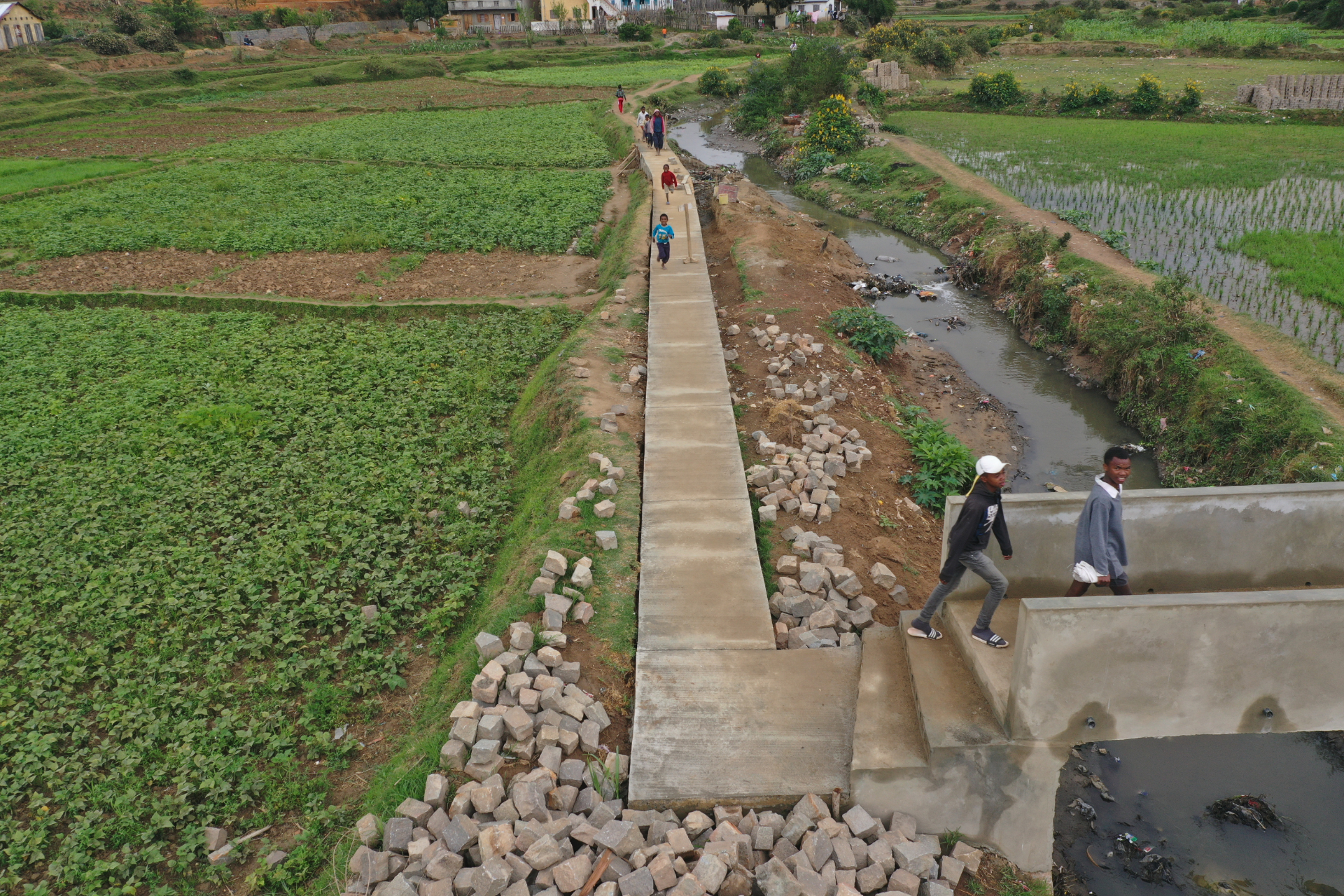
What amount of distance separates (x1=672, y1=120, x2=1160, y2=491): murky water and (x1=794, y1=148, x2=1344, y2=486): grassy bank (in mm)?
328

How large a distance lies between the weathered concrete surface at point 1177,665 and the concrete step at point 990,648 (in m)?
0.22

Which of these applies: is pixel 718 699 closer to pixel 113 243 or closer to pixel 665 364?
pixel 665 364

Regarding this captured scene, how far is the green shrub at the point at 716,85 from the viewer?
46.5 meters

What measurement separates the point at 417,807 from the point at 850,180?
25175 millimetres

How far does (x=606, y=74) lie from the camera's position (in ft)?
177

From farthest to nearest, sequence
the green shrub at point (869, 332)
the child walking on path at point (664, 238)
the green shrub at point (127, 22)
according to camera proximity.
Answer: the green shrub at point (127, 22) < the child walking on path at point (664, 238) < the green shrub at point (869, 332)

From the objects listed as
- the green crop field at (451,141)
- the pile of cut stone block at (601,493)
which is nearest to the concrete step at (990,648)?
the pile of cut stone block at (601,493)

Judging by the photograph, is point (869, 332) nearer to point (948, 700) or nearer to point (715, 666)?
point (715, 666)

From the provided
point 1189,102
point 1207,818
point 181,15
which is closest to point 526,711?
point 1207,818

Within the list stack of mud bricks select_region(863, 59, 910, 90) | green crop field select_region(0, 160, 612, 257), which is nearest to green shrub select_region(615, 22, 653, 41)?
stack of mud bricks select_region(863, 59, 910, 90)

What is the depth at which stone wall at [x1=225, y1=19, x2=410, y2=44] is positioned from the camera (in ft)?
213

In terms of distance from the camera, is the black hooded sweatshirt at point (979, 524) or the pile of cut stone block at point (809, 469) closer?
the black hooded sweatshirt at point (979, 524)

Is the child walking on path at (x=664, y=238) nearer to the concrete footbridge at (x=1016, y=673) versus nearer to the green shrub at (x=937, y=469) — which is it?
the green shrub at (x=937, y=469)

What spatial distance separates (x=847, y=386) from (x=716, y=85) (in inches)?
1538
